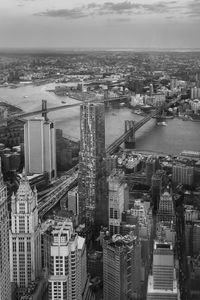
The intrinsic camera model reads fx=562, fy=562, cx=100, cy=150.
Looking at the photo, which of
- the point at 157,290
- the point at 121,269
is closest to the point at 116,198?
the point at 121,269

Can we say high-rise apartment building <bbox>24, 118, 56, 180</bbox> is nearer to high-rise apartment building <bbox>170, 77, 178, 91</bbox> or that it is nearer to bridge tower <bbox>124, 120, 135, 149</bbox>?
bridge tower <bbox>124, 120, 135, 149</bbox>

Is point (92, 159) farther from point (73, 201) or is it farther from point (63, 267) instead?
point (63, 267)

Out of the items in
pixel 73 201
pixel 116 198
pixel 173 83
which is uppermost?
pixel 173 83

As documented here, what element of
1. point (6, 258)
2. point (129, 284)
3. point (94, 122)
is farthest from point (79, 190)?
point (6, 258)

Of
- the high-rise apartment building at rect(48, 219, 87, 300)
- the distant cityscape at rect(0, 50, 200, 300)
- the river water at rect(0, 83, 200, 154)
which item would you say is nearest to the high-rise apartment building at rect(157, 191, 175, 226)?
the distant cityscape at rect(0, 50, 200, 300)

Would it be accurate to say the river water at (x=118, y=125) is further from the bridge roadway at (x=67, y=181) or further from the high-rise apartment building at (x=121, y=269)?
the high-rise apartment building at (x=121, y=269)

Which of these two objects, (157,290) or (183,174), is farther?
(183,174)

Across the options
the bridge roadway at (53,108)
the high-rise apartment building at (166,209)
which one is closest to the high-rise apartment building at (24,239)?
the high-rise apartment building at (166,209)
